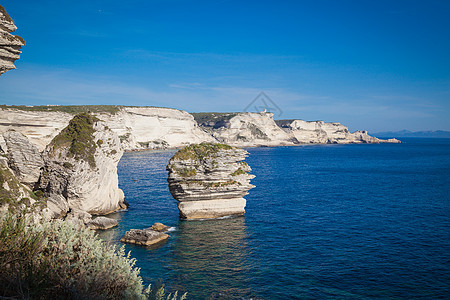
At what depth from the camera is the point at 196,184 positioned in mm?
34031

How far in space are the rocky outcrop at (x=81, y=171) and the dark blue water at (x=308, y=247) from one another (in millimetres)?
3702

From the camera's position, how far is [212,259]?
24.5 m

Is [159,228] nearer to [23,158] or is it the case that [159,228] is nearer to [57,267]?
[23,158]

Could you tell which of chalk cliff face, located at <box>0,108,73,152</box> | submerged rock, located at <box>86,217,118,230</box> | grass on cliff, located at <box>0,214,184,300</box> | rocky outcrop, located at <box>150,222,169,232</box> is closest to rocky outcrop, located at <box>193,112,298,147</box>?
chalk cliff face, located at <box>0,108,73,152</box>

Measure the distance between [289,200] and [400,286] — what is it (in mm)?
25665

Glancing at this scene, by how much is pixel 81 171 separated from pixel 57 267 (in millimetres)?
28791

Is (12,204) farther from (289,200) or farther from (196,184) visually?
(289,200)

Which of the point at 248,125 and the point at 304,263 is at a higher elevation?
the point at 248,125

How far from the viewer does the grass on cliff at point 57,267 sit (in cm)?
705

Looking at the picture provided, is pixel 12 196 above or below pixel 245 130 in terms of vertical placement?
below

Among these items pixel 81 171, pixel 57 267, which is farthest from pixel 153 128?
pixel 57 267

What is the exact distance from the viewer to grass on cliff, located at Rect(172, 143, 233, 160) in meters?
36.0

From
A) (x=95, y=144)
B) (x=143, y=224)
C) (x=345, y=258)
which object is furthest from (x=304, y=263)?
(x=95, y=144)

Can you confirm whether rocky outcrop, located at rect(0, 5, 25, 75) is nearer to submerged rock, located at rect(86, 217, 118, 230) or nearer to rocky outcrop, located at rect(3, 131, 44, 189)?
submerged rock, located at rect(86, 217, 118, 230)
